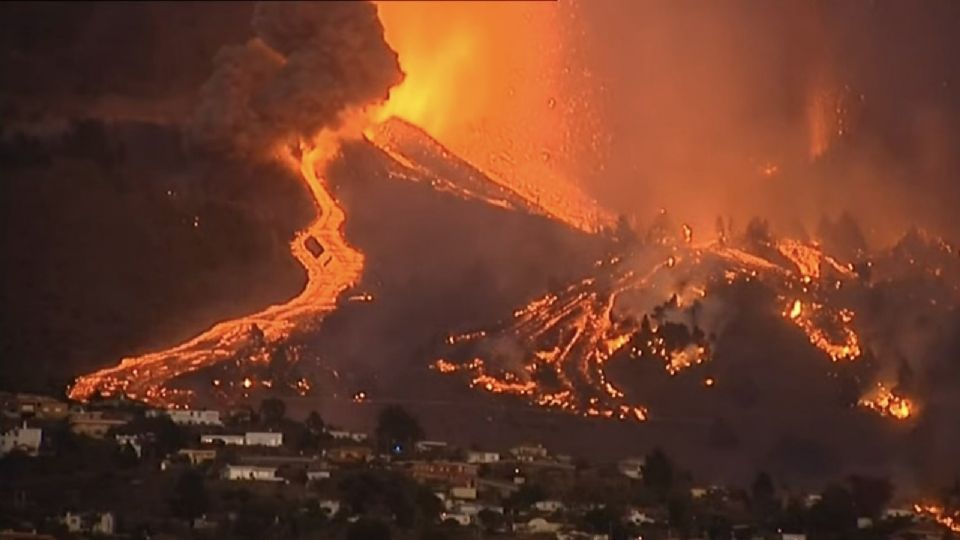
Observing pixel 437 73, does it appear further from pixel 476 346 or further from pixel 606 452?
pixel 606 452

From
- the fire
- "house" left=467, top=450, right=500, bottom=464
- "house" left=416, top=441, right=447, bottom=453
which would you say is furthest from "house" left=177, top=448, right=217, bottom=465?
the fire

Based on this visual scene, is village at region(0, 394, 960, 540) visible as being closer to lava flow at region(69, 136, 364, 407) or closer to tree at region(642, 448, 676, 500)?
tree at region(642, 448, 676, 500)

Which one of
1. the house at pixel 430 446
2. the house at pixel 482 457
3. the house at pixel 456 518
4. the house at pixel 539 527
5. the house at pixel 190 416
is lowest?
the house at pixel 539 527

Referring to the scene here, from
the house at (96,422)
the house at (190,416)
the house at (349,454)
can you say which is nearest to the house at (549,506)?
the house at (349,454)

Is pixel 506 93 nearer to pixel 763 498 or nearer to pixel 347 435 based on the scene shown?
pixel 347 435

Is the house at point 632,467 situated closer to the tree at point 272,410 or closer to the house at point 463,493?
the house at point 463,493

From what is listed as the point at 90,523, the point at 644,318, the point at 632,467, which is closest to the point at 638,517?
the point at 632,467

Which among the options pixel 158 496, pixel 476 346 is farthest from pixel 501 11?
pixel 158 496
